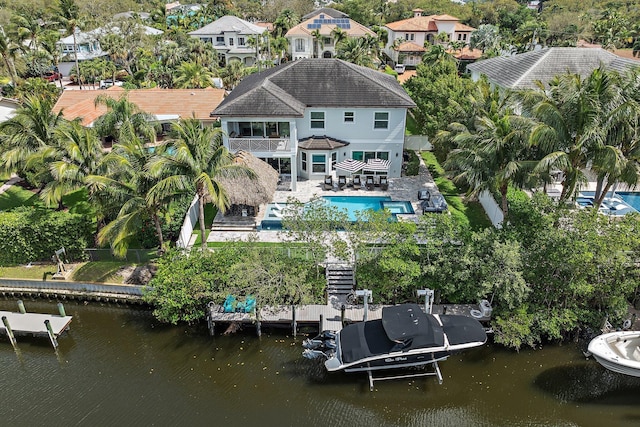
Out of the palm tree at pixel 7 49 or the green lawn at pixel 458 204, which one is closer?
the green lawn at pixel 458 204

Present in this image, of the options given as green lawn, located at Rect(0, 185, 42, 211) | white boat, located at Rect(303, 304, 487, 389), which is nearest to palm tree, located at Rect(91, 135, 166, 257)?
white boat, located at Rect(303, 304, 487, 389)

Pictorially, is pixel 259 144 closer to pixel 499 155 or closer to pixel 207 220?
pixel 207 220

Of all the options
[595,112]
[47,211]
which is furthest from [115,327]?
[595,112]

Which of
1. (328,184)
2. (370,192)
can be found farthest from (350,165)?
(370,192)

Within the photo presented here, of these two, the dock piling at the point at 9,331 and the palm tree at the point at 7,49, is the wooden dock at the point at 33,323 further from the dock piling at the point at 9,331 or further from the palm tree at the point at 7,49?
the palm tree at the point at 7,49

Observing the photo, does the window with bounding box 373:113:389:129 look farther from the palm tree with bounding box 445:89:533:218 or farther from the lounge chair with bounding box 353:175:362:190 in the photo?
the palm tree with bounding box 445:89:533:218

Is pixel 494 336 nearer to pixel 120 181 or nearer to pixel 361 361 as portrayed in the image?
pixel 361 361

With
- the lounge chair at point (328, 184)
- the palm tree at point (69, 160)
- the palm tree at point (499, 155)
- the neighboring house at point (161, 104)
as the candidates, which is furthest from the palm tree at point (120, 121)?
the palm tree at point (499, 155)
